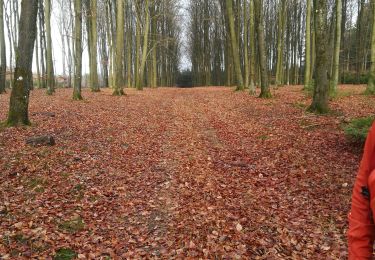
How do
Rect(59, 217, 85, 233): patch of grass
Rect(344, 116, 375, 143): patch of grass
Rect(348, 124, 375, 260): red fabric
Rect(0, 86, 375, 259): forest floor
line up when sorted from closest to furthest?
1. Rect(348, 124, 375, 260): red fabric
2. Rect(0, 86, 375, 259): forest floor
3. Rect(59, 217, 85, 233): patch of grass
4. Rect(344, 116, 375, 143): patch of grass

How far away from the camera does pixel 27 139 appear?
8781 mm

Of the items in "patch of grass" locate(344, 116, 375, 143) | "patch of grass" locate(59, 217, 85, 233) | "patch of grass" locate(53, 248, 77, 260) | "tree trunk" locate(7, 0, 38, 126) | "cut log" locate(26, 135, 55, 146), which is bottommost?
"patch of grass" locate(53, 248, 77, 260)

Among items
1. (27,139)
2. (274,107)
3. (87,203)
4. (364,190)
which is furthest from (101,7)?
(364,190)

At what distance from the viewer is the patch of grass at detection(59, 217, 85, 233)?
17.5ft

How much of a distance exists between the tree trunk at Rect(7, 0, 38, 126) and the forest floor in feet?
2.41

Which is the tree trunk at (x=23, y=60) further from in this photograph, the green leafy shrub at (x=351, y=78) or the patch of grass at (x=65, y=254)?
the green leafy shrub at (x=351, y=78)

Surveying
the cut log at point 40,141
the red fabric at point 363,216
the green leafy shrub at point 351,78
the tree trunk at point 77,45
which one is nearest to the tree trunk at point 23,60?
the cut log at point 40,141

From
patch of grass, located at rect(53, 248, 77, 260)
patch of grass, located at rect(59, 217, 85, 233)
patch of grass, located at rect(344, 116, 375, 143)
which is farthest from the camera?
patch of grass, located at rect(344, 116, 375, 143)

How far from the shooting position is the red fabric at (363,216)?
6.08 feet

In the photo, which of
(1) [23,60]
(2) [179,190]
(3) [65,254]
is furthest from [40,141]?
(3) [65,254]

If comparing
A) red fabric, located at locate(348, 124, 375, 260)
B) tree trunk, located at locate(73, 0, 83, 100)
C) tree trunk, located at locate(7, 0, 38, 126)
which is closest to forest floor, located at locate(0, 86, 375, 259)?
tree trunk, located at locate(7, 0, 38, 126)

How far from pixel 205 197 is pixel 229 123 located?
22.2 feet

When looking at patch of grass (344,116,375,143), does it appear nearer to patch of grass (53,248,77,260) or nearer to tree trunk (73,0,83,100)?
patch of grass (53,248,77,260)

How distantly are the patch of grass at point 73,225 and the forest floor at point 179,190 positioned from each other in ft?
0.09
